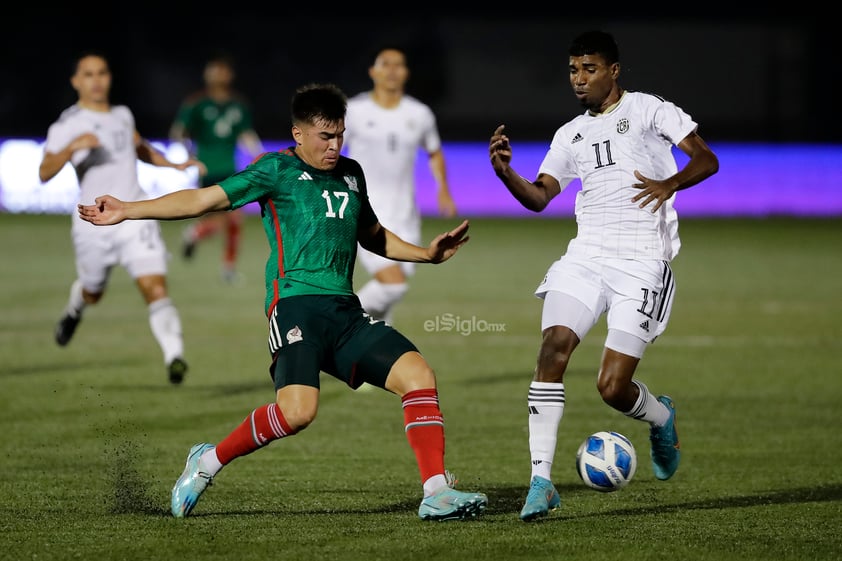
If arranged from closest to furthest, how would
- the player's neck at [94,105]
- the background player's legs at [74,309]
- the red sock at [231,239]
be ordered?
the player's neck at [94,105] < the background player's legs at [74,309] < the red sock at [231,239]

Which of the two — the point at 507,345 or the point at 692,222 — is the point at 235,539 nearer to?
the point at 507,345

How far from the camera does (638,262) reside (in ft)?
20.6

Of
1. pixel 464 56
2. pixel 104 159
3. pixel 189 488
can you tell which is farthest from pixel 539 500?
pixel 464 56

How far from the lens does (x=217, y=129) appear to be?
18.3 meters

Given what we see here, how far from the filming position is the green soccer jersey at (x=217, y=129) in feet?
59.8

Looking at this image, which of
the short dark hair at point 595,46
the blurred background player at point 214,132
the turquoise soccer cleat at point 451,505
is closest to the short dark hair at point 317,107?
the short dark hair at point 595,46

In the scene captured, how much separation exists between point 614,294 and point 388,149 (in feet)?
15.1

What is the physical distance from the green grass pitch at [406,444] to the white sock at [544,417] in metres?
0.30

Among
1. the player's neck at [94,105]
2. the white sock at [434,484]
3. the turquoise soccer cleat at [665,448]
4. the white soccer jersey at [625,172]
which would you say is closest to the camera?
the white sock at [434,484]

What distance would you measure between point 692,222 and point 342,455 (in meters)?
19.2

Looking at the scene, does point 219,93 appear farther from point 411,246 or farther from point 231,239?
point 411,246

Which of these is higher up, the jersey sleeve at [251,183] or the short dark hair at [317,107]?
the short dark hair at [317,107]

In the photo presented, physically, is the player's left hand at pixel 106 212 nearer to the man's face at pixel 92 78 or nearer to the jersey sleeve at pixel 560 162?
the jersey sleeve at pixel 560 162

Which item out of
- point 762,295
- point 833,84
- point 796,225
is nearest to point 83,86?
point 762,295
